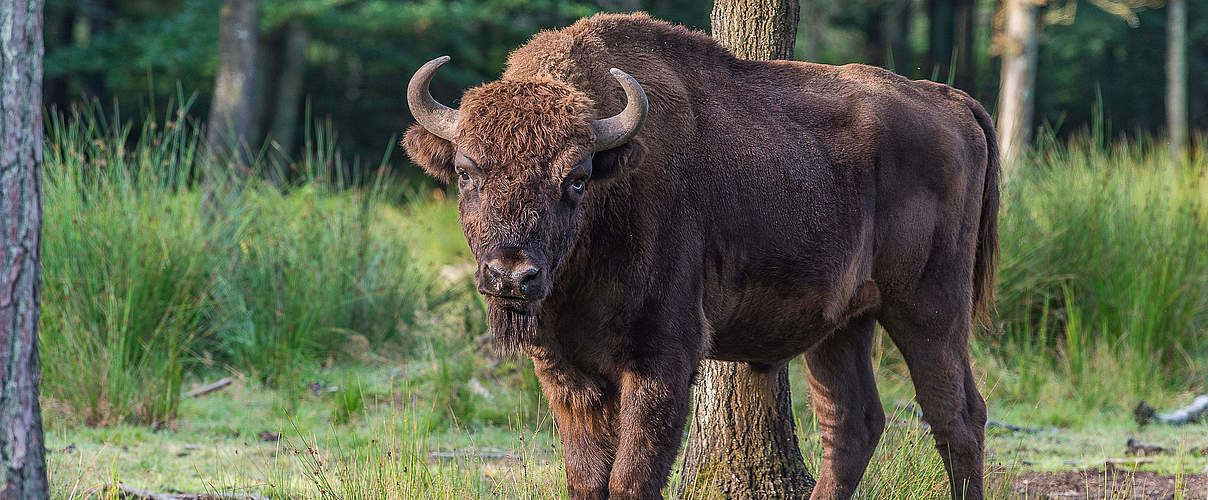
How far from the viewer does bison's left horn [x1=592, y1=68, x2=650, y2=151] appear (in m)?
4.02

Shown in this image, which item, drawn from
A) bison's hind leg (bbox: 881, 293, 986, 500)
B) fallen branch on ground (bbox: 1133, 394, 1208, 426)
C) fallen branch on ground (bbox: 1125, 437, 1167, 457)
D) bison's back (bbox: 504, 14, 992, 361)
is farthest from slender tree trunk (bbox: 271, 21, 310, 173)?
bison's hind leg (bbox: 881, 293, 986, 500)

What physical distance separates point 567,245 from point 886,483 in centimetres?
228

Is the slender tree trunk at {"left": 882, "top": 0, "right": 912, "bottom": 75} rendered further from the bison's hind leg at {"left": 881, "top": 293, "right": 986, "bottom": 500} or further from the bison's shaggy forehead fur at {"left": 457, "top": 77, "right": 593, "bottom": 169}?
the bison's shaggy forehead fur at {"left": 457, "top": 77, "right": 593, "bottom": 169}

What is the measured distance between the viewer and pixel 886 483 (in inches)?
210

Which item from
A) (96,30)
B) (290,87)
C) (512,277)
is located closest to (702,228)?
(512,277)

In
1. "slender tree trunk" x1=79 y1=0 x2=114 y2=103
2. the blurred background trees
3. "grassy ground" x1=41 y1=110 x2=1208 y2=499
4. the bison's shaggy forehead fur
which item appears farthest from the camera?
"slender tree trunk" x1=79 y1=0 x2=114 y2=103

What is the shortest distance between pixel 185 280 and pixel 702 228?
4.90 m

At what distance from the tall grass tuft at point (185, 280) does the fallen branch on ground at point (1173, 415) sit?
553 centimetres

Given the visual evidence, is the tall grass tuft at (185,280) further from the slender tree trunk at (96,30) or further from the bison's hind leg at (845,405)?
the slender tree trunk at (96,30)

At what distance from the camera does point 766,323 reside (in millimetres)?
4793

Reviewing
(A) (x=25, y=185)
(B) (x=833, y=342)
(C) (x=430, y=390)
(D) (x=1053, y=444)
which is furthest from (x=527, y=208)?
(D) (x=1053, y=444)

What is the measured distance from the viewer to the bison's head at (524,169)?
3.80m

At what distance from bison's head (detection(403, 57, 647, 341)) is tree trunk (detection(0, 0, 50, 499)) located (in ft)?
4.50

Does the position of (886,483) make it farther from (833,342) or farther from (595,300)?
(595,300)
